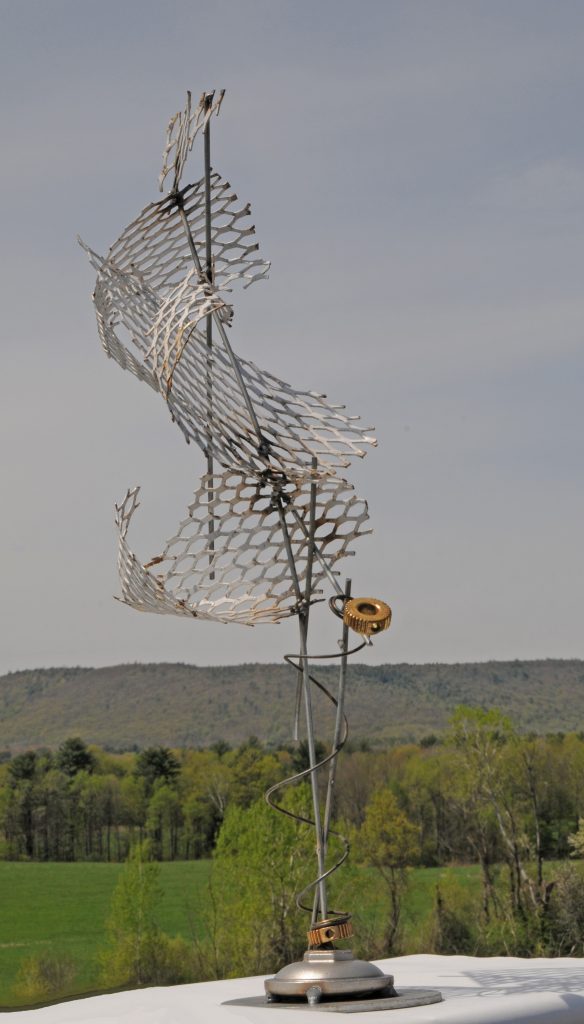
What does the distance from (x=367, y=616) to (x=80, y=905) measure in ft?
138

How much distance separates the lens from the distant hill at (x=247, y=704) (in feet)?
241

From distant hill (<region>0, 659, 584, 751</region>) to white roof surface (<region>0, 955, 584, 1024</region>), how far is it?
5791 cm

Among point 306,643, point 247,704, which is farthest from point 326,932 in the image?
point 247,704

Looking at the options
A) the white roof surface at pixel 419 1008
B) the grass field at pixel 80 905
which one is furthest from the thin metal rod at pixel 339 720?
the grass field at pixel 80 905

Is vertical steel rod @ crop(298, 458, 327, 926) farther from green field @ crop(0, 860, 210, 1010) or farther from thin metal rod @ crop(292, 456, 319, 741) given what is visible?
green field @ crop(0, 860, 210, 1010)

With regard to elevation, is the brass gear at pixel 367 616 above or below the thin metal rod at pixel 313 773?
above

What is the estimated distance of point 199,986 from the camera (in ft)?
31.3

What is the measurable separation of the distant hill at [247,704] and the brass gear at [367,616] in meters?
59.6

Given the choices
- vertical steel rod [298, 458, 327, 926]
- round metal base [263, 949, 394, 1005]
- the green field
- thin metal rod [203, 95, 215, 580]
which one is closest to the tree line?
the green field

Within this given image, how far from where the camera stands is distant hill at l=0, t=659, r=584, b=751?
73.3 meters

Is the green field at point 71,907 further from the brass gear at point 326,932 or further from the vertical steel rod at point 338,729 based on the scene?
the vertical steel rod at point 338,729

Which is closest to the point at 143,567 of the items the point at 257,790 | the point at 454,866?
the point at 454,866

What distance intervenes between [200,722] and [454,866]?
34019mm

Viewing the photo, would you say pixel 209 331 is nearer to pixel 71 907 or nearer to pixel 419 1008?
pixel 419 1008
